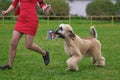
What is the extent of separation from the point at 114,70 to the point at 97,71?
0.42 m

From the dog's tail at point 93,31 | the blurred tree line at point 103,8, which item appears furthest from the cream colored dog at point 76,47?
the blurred tree line at point 103,8

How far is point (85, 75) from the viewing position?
8398 millimetres

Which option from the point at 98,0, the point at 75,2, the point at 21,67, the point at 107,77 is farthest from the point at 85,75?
the point at 75,2

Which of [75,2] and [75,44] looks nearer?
[75,44]

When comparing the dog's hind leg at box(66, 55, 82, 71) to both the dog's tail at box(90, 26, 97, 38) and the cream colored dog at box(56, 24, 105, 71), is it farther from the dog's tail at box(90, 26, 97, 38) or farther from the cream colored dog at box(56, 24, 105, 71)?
the dog's tail at box(90, 26, 97, 38)

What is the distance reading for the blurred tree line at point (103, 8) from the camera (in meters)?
45.0

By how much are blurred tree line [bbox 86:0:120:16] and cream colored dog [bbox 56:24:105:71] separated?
34.7 meters

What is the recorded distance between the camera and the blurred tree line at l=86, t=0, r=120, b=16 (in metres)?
45.0

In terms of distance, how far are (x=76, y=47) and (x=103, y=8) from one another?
37.6m

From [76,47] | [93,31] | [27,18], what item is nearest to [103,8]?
[93,31]

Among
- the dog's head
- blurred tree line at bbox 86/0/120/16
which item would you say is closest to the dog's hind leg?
the dog's head

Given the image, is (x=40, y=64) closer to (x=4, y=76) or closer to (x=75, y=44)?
(x=75, y=44)

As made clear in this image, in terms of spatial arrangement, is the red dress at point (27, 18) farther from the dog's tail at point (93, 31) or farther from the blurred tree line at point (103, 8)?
the blurred tree line at point (103, 8)

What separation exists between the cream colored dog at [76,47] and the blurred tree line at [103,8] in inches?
1364
